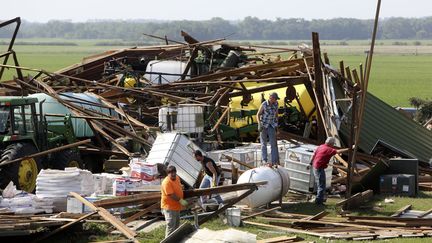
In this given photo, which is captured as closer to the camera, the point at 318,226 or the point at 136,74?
the point at 318,226

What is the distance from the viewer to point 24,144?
2139cm

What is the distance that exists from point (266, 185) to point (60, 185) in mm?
4062

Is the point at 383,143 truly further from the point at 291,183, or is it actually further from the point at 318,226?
the point at 318,226

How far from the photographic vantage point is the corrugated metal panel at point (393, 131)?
27.9 meters

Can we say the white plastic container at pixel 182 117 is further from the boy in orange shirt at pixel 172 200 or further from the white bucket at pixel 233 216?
the boy in orange shirt at pixel 172 200

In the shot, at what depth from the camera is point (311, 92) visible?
29.5m

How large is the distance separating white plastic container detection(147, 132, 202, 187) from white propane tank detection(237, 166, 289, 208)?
155cm

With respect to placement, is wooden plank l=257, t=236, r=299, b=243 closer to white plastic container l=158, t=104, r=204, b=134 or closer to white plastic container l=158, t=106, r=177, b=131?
white plastic container l=158, t=104, r=204, b=134

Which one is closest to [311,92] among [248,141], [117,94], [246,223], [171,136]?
[248,141]

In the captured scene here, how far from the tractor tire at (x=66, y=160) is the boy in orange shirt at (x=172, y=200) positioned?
7.56 meters

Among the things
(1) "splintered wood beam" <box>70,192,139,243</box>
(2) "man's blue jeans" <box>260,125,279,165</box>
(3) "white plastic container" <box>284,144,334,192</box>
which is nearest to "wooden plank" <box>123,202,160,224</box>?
(1) "splintered wood beam" <box>70,192,139,243</box>

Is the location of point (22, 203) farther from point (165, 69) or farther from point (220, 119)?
point (165, 69)

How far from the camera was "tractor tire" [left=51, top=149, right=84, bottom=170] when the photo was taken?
23.1 m

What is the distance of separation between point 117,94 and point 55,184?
1214 cm
